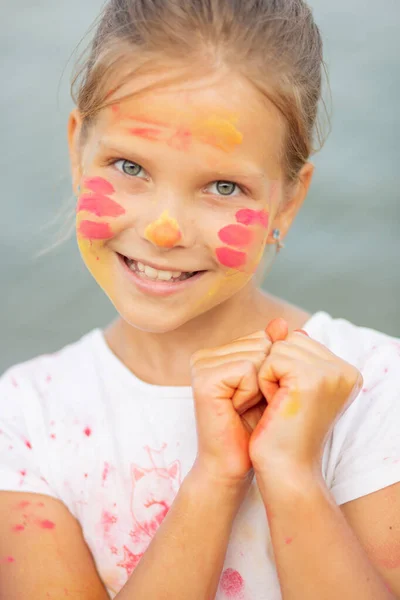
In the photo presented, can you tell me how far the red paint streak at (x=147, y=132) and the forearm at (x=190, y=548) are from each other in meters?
0.54

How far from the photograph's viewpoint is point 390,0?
331 centimetres

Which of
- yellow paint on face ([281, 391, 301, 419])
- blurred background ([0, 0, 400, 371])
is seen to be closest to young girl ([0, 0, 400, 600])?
yellow paint on face ([281, 391, 301, 419])

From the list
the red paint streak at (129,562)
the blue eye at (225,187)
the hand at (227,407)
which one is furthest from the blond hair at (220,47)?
the red paint streak at (129,562)

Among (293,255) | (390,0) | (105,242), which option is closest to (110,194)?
(105,242)

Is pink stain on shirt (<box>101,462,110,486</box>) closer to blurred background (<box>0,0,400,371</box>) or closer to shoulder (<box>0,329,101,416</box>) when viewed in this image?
shoulder (<box>0,329,101,416</box>)

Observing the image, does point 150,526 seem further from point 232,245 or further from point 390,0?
point 390,0

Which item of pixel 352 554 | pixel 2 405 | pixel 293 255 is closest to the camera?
pixel 352 554

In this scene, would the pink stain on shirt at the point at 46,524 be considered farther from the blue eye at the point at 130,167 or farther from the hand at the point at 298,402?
the blue eye at the point at 130,167

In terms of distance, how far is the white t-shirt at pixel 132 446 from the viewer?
1.51 meters

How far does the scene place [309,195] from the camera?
3066 mm

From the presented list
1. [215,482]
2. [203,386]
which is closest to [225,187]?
[203,386]

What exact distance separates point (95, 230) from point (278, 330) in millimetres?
356

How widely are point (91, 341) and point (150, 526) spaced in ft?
1.32

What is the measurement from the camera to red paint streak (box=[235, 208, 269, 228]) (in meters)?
1.47
